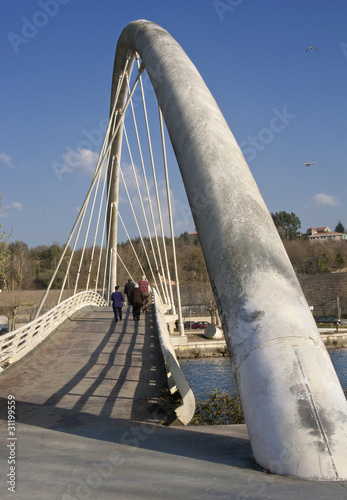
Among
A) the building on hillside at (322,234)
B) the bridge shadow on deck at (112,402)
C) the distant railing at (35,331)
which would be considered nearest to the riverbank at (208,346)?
the distant railing at (35,331)

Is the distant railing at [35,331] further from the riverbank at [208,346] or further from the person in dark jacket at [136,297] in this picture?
the riverbank at [208,346]

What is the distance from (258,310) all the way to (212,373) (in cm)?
1766

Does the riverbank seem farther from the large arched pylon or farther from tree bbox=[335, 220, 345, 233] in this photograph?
tree bbox=[335, 220, 345, 233]

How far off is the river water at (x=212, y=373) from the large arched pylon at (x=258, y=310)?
9.63 m

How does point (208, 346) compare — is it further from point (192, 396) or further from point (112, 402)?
point (192, 396)

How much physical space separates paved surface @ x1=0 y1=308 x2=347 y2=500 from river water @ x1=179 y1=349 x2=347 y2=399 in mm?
7181

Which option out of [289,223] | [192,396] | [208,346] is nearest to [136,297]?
[192,396]

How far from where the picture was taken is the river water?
17.5m

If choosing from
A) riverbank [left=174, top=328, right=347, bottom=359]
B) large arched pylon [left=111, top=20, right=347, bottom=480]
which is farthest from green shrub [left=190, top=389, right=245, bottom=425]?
riverbank [left=174, top=328, right=347, bottom=359]

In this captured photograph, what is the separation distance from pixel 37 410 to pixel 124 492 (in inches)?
129

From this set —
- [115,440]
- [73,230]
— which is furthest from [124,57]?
[115,440]

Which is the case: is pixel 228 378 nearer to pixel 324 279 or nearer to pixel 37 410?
pixel 37 410

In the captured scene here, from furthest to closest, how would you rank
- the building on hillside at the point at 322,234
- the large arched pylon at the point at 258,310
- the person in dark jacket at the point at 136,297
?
Answer: the building on hillside at the point at 322,234, the person in dark jacket at the point at 136,297, the large arched pylon at the point at 258,310

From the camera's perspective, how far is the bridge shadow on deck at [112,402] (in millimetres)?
4793
